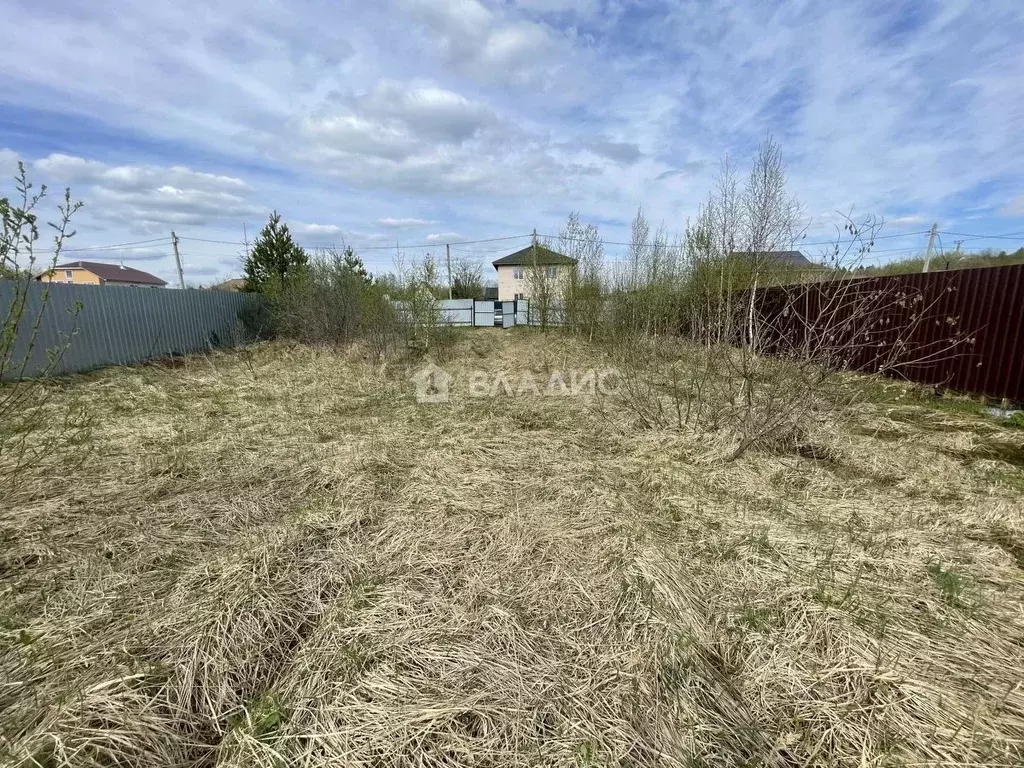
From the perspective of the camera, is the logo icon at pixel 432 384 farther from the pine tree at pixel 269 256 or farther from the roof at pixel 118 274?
the roof at pixel 118 274

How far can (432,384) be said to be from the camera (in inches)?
329

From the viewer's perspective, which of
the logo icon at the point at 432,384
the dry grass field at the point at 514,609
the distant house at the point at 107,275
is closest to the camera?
the dry grass field at the point at 514,609

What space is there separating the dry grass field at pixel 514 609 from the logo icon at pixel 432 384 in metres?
3.01

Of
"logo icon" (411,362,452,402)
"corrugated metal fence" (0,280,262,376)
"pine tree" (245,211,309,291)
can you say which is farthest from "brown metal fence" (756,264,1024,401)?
"pine tree" (245,211,309,291)

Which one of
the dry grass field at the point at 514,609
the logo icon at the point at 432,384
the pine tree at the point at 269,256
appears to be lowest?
the dry grass field at the point at 514,609

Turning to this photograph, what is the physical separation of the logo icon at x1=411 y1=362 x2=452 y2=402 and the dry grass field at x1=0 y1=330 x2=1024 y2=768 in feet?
9.87

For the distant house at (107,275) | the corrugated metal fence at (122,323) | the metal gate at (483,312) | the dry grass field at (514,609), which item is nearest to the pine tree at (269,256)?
the corrugated metal fence at (122,323)

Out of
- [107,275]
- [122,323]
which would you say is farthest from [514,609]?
[107,275]

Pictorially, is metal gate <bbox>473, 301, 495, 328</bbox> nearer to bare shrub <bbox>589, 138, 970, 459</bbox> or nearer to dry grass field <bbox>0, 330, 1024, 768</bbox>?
bare shrub <bbox>589, 138, 970, 459</bbox>

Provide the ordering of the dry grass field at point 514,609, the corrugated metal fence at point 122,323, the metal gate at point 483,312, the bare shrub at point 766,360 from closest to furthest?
1. the dry grass field at point 514,609
2. the bare shrub at point 766,360
3. the corrugated metal fence at point 122,323
4. the metal gate at point 483,312

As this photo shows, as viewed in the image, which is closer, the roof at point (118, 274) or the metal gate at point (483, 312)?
the metal gate at point (483, 312)

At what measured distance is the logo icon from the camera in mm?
7156

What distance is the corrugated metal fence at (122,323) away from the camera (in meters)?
7.44

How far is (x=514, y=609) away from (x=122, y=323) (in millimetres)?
11502
